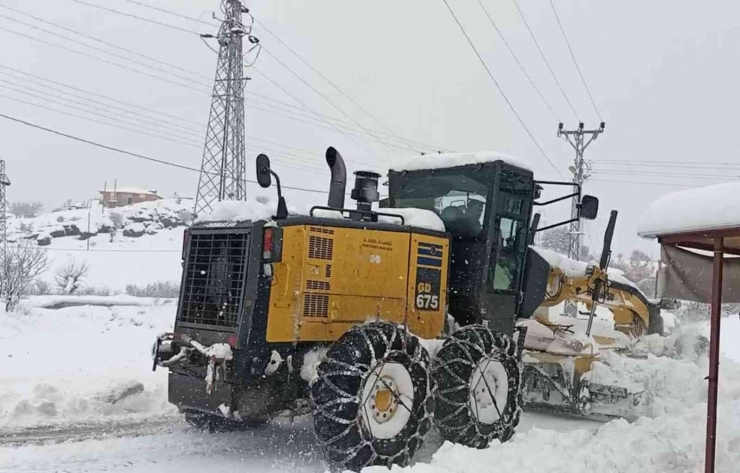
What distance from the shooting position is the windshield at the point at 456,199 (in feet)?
25.6

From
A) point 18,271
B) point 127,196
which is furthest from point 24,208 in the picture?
point 18,271

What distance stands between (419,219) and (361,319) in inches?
48.9

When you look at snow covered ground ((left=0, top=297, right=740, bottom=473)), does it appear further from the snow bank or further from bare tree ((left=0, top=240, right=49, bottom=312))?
bare tree ((left=0, top=240, right=49, bottom=312))

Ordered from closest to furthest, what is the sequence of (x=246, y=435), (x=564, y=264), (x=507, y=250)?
(x=246, y=435)
(x=507, y=250)
(x=564, y=264)

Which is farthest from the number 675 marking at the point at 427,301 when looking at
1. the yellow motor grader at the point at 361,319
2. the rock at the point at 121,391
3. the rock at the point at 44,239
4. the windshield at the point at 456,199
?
the rock at the point at 44,239

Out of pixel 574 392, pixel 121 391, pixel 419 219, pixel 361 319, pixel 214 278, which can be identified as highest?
pixel 419 219

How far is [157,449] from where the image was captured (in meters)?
6.52

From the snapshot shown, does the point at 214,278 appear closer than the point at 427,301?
Yes

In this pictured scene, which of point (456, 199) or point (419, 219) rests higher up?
point (456, 199)

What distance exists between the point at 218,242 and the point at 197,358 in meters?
1.08

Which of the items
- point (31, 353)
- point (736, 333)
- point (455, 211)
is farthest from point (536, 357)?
point (736, 333)

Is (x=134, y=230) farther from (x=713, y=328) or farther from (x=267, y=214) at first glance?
(x=713, y=328)

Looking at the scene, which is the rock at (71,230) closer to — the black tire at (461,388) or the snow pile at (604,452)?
the black tire at (461,388)

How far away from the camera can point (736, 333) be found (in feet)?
71.0
